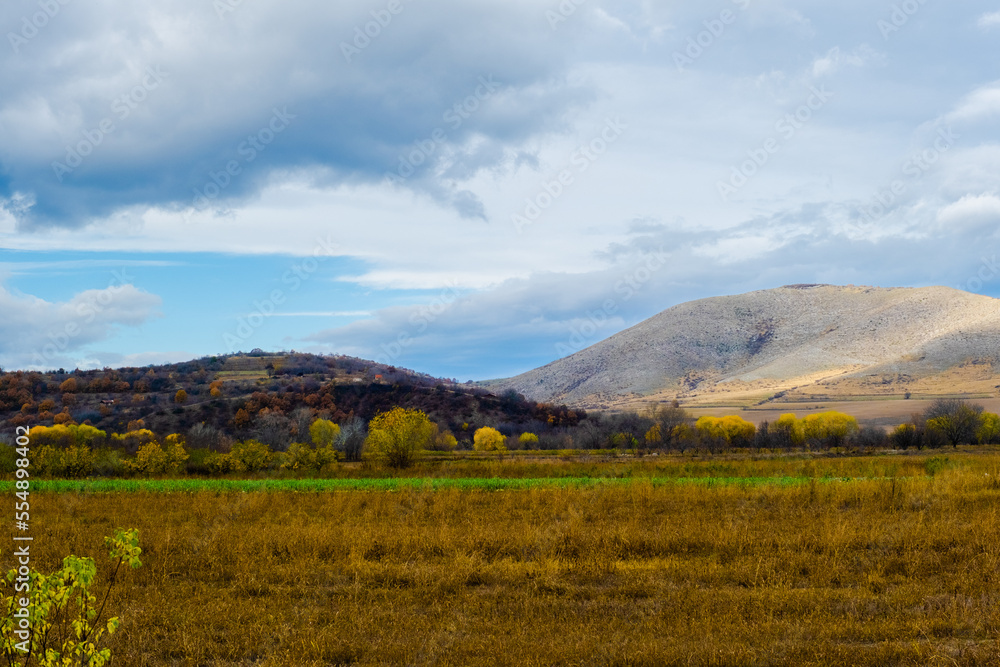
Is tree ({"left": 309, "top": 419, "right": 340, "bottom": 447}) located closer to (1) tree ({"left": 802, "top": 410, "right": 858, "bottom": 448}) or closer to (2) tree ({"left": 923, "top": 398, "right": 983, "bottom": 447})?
(1) tree ({"left": 802, "top": 410, "right": 858, "bottom": 448})

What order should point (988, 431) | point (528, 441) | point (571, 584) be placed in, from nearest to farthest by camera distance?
1. point (571, 584)
2. point (988, 431)
3. point (528, 441)

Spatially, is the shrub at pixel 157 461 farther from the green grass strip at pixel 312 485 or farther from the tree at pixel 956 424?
the tree at pixel 956 424

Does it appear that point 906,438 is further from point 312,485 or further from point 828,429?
point 312,485

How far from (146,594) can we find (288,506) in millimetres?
8713

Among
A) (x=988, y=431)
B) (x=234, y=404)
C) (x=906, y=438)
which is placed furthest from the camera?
(x=234, y=404)

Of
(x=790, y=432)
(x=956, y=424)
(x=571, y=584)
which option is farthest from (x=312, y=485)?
(x=956, y=424)

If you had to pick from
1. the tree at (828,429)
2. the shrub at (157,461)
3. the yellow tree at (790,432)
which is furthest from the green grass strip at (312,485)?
the yellow tree at (790,432)

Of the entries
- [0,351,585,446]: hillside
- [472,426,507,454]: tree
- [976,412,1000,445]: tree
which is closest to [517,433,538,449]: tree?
[472,426,507,454]: tree

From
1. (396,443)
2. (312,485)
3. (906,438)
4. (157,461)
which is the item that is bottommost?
(906,438)

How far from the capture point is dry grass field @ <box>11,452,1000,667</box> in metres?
7.50

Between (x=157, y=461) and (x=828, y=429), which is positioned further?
(x=828, y=429)

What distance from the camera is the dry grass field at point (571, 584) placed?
7.50m

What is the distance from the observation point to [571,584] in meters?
10.2

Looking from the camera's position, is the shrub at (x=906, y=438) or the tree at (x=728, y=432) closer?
the shrub at (x=906, y=438)
